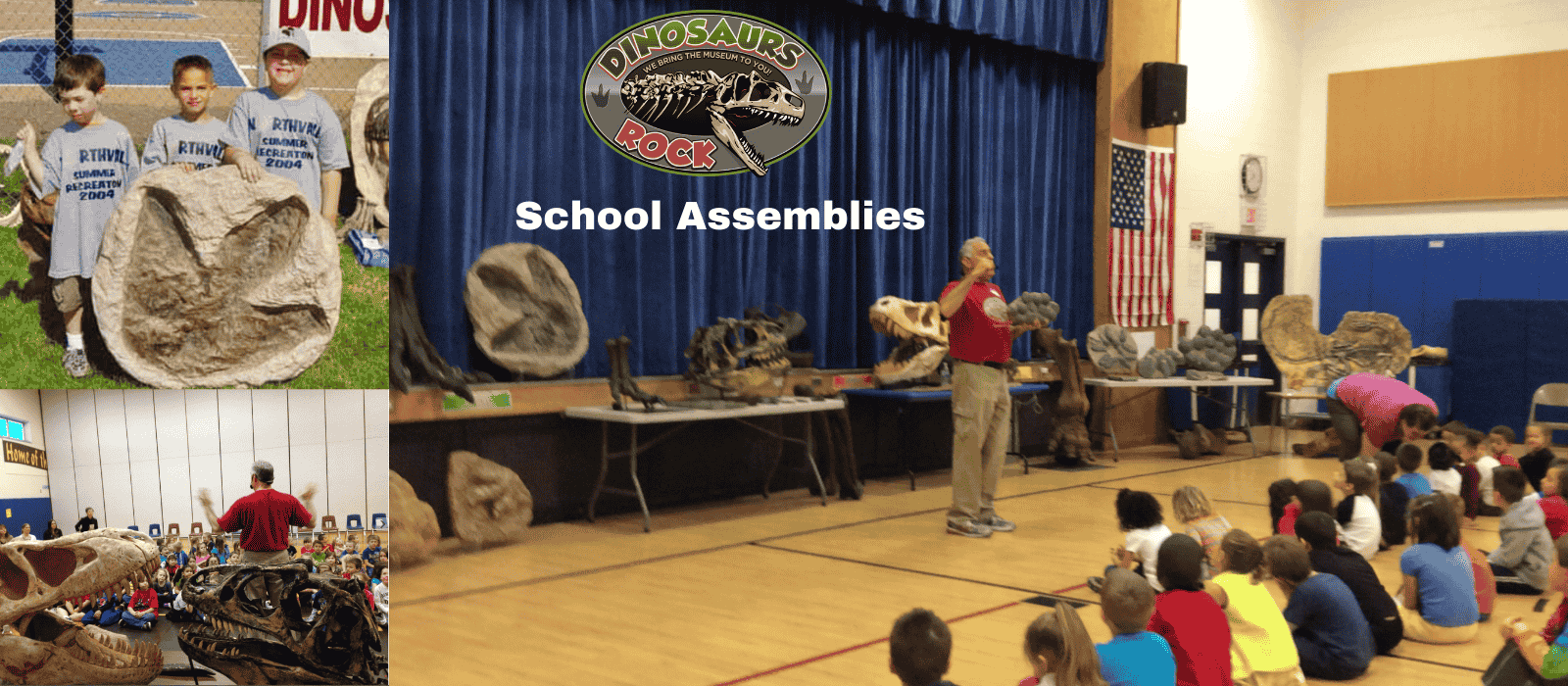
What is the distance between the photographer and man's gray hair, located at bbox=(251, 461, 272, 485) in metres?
2.86

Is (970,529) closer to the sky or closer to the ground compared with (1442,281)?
closer to the ground

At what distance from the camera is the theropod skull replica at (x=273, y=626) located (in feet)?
10.7

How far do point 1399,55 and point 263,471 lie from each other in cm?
1410

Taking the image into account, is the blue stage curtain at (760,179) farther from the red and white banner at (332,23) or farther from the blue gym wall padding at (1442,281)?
the blue gym wall padding at (1442,281)

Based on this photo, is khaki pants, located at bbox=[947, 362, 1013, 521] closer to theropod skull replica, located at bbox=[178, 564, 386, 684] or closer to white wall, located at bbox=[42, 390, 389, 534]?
theropod skull replica, located at bbox=[178, 564, 386, 684]

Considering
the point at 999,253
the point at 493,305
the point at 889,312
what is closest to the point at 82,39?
the point at 493,305

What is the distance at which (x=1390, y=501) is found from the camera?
6.68m

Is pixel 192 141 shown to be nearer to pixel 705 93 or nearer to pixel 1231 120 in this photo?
pixel 705 93

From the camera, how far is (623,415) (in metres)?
7.06

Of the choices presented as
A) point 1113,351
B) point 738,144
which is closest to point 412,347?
point 738,144

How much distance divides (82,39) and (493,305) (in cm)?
447

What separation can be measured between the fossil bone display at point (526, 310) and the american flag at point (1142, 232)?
239 inches

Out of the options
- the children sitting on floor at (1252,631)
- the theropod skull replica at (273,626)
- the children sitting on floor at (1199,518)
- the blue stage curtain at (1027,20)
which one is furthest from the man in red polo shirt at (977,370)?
the theropod skull replica at (273,626)

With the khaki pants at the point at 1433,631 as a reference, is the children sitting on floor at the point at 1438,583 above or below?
above
